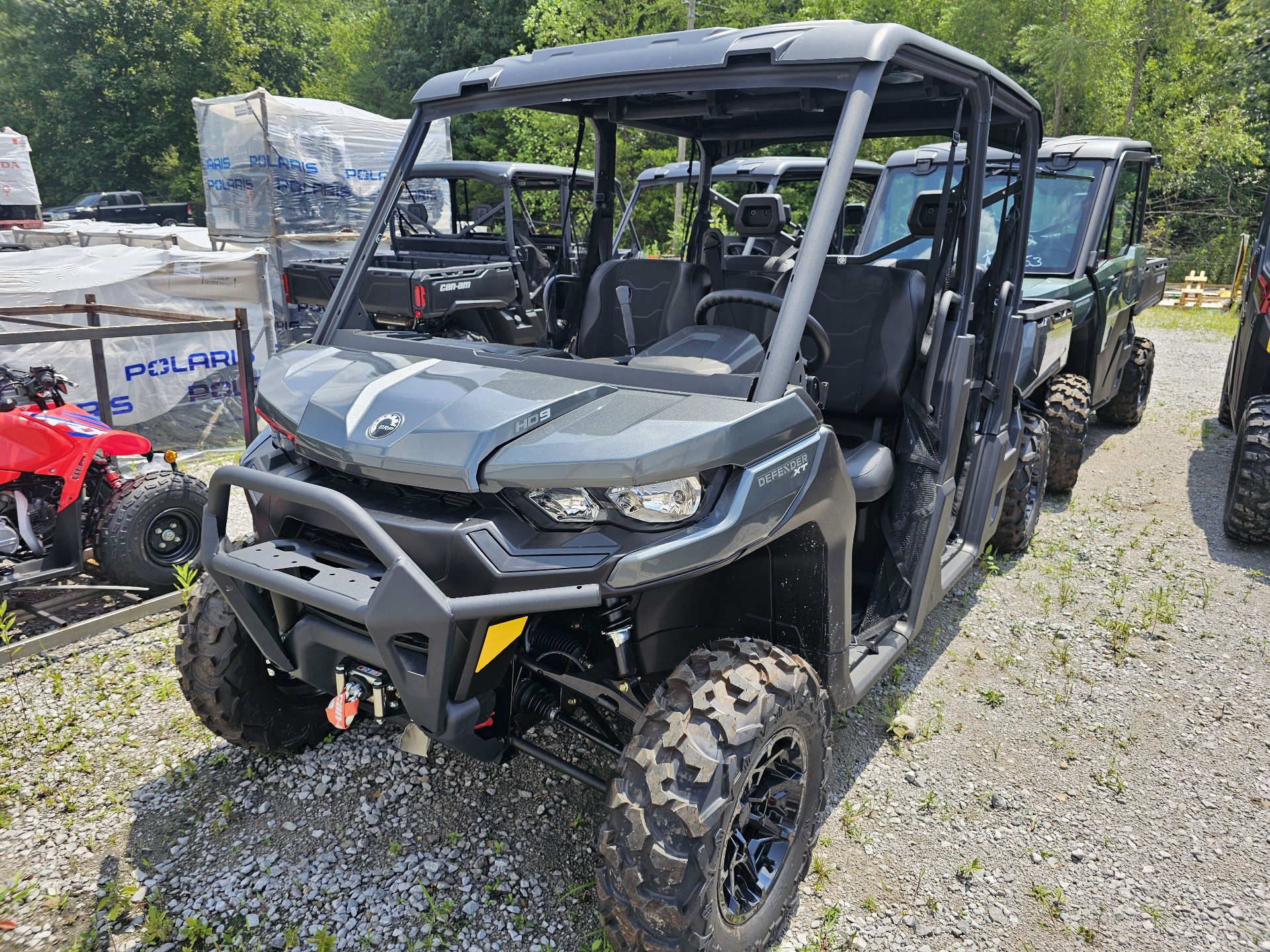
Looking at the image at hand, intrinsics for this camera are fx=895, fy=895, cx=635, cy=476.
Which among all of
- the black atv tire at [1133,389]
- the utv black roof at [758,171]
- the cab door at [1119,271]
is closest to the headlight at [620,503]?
the cab door at [1119,271]

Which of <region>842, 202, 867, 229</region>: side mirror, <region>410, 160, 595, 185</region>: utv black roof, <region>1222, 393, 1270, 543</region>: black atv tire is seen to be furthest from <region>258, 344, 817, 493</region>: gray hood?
<region>410, 160, 595, 185</region>: utv black roof

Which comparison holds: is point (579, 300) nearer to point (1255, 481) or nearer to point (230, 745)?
point (230, 745)

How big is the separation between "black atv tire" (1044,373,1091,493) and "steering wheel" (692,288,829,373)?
360cm

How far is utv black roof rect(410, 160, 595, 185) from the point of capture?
10016mm

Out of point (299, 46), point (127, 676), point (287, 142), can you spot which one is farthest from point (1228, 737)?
point (299, 46)

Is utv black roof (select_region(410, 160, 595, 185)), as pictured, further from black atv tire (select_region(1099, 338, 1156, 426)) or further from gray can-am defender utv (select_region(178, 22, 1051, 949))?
gray can-am defender utv (select_region(178, 22, 1051, 949))

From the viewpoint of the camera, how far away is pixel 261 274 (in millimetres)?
8391

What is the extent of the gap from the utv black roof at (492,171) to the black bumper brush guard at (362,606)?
8.29 meters

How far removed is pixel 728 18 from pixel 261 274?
47.4 ft

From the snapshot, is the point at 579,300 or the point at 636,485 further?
the point at 579,300

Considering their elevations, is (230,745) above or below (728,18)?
below

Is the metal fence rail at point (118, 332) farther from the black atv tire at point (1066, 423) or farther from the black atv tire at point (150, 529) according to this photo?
the black atv tire at point (1066, 423)

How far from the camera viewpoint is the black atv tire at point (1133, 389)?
25.9 feet

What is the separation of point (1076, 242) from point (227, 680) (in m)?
6.10
